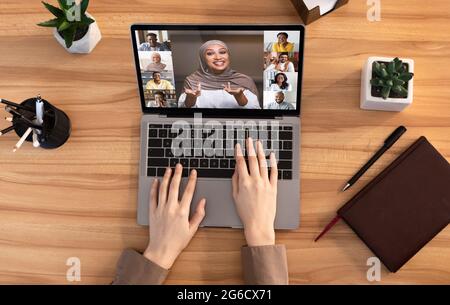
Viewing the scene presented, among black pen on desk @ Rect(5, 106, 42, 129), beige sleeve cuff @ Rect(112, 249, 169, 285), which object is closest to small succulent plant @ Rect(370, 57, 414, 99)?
beige sleeve cuff @ Rect(112, 249, 169, 285)

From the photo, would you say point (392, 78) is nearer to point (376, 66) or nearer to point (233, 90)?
point (376, 66)

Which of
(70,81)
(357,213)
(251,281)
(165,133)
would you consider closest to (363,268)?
(357,213)

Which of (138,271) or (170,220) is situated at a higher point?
(170,220)

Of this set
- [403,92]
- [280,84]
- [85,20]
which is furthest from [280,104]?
[85,20]

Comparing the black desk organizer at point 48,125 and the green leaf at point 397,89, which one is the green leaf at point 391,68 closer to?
the green leaf at point 397,89

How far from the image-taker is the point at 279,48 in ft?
2.96

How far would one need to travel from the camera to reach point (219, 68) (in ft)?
3.12

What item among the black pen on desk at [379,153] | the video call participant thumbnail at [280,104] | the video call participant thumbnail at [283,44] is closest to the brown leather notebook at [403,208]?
the black pen on desk at [379,153]

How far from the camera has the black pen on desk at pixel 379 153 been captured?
987mm

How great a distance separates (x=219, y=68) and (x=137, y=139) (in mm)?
254

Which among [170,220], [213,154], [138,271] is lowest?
[138,271]

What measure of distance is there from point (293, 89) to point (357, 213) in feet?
0.99

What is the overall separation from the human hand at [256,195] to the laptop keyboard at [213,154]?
2cm
